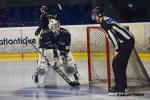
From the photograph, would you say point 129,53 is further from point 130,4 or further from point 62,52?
point 130,4

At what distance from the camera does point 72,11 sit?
14773 mm

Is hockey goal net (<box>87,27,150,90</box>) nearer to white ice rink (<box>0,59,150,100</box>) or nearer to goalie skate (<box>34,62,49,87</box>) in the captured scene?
white ice rink (<box>0,59,150,100</box>)

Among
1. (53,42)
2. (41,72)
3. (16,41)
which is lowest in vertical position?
(41,72)

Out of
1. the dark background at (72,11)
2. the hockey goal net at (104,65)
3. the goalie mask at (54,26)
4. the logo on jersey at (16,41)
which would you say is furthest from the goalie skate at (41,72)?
the logo on jersey at (16,41)

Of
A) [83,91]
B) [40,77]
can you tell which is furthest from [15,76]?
[83,91]

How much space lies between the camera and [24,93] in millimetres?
9219

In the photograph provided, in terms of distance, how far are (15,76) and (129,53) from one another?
12.0ft

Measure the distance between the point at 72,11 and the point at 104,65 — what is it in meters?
4.71

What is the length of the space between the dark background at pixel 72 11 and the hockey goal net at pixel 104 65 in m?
3.79

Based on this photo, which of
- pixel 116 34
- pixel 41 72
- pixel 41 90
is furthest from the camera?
pixel 41 72

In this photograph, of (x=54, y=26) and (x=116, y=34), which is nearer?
(x=116, y=34)

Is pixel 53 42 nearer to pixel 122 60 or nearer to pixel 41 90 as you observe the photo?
pixel 41 90

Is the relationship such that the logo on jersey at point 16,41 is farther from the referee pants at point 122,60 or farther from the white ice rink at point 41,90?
the referee pants at point 122,60

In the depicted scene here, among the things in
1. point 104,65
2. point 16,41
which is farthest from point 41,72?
point 16,41
